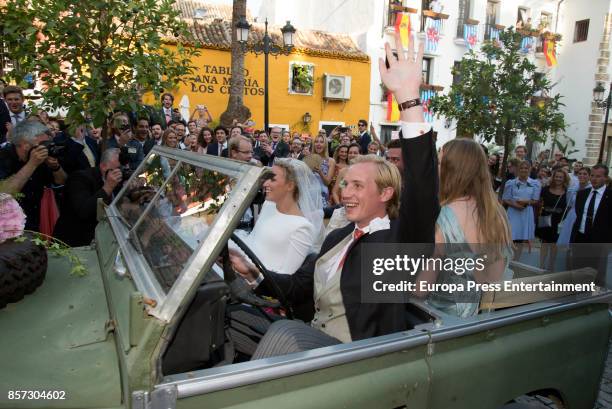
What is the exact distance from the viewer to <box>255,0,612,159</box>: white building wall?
2016 cm

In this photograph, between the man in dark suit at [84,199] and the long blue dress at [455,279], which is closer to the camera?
the long blue dress at [455,279]

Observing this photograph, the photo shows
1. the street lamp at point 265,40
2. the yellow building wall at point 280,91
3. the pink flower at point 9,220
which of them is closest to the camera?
the pink flower at point 9,220

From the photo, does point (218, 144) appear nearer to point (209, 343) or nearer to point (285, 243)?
point (285, 243)

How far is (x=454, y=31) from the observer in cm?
2145

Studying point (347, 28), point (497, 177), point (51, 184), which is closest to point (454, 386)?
point (51, 184)

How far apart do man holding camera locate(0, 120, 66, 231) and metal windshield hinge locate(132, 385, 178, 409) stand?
2.68 meters

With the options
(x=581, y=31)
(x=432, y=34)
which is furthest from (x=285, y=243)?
(x=581, y=31)

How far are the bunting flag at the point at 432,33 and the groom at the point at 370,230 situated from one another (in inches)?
790

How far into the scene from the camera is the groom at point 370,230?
5.90 feet

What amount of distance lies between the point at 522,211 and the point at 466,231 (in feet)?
17.8

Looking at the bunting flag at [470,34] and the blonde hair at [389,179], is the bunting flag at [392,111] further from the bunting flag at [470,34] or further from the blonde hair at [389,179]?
the blonde hair at [389,179]

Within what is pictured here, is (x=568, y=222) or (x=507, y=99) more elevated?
(x=507, y=99)

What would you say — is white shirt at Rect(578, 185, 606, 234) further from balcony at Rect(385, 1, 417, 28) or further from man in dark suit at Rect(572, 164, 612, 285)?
balcony at Rect(385, 1, 417, 28)

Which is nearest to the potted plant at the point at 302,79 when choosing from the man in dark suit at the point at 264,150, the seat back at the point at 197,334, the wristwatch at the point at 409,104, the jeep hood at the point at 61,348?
the man in dark suit at the point at 264,150
